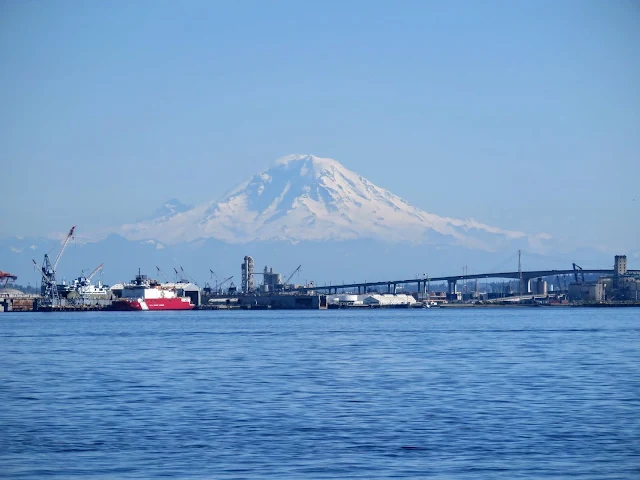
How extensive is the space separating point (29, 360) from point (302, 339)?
28052 mm

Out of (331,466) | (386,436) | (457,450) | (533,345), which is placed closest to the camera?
(331,466)

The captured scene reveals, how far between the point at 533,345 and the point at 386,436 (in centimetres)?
4373

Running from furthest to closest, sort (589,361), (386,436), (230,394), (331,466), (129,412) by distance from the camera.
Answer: (589,361) < (230,394) < (129,412) < (386,436) < (331,466)

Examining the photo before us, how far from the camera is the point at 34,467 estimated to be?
2438cm

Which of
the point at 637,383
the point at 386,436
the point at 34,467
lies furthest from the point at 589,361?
the point at 34,467

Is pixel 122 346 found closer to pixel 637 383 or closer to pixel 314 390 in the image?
pixel 314 390

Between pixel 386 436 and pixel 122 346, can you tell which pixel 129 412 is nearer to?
pixel 386 436

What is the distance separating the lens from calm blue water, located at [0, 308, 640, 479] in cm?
2433

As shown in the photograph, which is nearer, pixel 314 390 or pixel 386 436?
pixel 386 436

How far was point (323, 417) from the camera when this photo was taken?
3158cm

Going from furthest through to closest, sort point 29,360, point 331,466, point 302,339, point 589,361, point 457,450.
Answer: point 302,339 → point 29,360 → point 589,361 → point 457,450 → point 331,466

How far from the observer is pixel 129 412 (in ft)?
109

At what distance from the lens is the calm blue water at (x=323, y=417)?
24.3 m

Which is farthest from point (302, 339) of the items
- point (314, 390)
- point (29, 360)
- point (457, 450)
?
point (457, 450)
